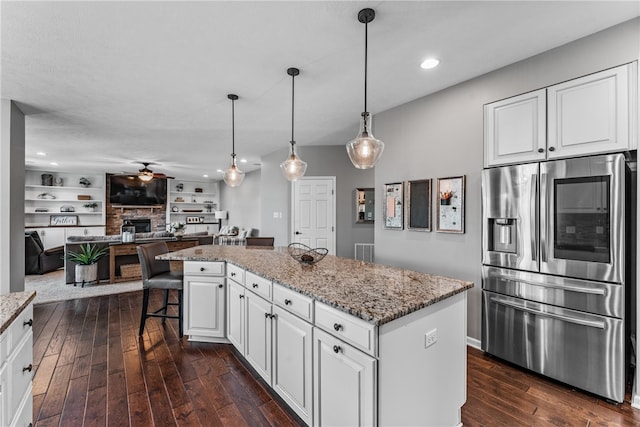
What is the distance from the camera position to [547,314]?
224 cm

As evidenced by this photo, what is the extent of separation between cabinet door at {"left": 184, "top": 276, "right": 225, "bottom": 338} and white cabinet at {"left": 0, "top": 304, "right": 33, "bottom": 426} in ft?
4.62

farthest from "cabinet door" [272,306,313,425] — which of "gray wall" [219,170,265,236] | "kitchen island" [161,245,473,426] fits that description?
"gray wall" [219,170,265,236]

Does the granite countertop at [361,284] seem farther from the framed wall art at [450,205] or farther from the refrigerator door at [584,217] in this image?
the framed wall art at [450,205]

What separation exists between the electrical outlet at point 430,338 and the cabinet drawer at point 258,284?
1.07 metres

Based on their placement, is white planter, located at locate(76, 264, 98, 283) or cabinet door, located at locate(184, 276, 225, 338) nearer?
cabinet door, located at locate(184, 276, 225, 338)

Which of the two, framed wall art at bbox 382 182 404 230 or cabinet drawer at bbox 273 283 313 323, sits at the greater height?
framed wall art at bbox 382 182 404 230

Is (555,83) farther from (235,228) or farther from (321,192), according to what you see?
(235,228)

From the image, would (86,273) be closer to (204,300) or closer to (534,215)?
(204,300)

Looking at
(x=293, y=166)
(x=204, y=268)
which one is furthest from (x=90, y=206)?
(x=293, y=166)

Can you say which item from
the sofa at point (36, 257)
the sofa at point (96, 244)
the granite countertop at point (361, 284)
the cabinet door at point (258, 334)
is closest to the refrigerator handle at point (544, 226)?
the granite countertop at point (361, 284)

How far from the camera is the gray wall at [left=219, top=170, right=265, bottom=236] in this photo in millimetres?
8758

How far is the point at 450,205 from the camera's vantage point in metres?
2.98

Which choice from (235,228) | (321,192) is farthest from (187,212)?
(321,192)

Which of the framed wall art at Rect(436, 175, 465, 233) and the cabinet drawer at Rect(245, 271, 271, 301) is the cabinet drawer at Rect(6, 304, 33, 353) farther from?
the framed wall art at Rect(436, 175, 465, 233)
